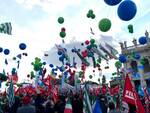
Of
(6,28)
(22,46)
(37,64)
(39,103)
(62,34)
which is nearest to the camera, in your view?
(39,103)

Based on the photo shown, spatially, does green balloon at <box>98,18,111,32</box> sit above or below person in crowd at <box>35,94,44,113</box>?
above

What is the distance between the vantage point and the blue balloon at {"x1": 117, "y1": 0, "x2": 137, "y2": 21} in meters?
10.4

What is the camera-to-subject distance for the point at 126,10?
34.1ft

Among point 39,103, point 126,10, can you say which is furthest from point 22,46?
point 126,10

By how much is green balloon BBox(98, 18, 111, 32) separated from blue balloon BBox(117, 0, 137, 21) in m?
2.45

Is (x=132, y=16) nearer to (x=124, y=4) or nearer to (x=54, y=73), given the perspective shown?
(x=124, y=4)

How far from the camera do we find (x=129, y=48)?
6159 cm

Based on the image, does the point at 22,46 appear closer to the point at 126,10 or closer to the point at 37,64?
the point at 37,64

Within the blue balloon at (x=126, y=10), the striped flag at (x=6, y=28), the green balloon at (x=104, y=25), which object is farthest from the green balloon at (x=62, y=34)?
the blue balloon at (x=126, y=10)

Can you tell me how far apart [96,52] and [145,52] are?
118ft

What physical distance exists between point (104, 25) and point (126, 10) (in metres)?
2.68

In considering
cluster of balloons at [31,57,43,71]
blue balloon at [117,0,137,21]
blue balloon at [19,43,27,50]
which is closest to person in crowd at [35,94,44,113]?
blue balloon at [117,0,137,21]

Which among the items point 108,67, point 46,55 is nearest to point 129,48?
point 108,67

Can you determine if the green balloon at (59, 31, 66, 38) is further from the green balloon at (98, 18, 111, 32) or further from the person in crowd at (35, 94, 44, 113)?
the green balloon at (98, 18, 111, 32)
